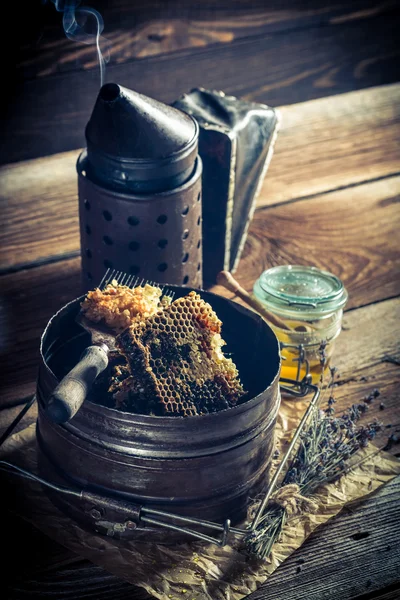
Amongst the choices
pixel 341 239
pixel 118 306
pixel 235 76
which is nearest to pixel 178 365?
pixel 118 306

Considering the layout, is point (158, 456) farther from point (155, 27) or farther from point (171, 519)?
point (155, 27)

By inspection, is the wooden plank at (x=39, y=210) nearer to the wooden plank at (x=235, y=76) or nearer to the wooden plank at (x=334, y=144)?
the wooden plank at (x=235, y=76)

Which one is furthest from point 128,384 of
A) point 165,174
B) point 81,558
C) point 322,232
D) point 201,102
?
point 322,232

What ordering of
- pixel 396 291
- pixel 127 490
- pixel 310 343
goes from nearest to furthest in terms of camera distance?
pixel 127 490, pixel 310 343, pixel 396 291

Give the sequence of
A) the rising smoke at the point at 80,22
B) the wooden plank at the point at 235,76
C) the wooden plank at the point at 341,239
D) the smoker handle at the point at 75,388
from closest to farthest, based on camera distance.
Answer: the smoker handle at the point at 75,388 → the wooden plank at the point at 341,239 → the rising smoke at the point at 80,22 → the wooden plank at the point at 235,76

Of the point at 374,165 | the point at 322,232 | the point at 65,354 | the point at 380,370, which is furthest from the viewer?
the point at 374,165

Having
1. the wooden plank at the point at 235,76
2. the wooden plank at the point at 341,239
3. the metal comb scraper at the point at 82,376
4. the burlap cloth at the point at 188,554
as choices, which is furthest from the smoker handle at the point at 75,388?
the wooden plank at the point at 235,76

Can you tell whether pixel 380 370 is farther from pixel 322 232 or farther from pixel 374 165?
pixel 374 165

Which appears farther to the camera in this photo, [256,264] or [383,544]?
[256,264]

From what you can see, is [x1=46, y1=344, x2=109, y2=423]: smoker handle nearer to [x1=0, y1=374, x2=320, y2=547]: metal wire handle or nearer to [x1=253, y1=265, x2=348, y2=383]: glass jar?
[x1=0, y1=374, x2=320, y2=547]: metal wire handle
